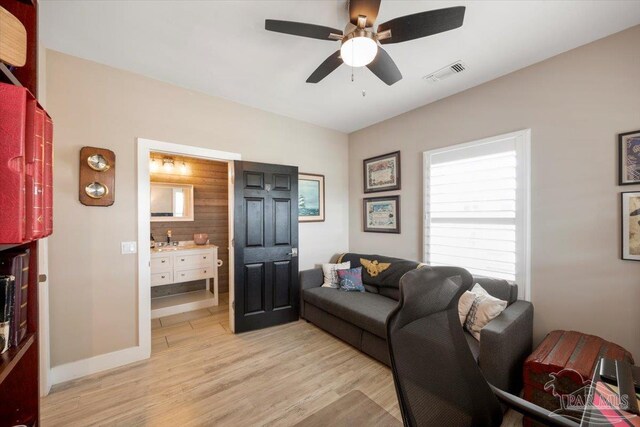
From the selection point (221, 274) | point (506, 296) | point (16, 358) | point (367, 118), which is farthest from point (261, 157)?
point (506, 296)

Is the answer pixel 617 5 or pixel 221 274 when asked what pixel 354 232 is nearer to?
pixel 221 274

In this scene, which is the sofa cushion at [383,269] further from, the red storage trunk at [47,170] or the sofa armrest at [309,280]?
the red storage trunk at [47,170]

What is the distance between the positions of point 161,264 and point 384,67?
3.70m

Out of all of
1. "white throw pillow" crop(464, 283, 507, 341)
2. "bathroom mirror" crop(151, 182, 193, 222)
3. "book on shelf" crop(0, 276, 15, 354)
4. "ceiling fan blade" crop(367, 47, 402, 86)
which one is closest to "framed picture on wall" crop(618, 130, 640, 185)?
"white throw pillow" crop(464, 283, 507, 341)

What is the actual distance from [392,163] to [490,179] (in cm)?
126

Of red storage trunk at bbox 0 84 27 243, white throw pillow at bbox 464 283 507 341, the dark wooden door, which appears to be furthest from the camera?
the dark wooden door

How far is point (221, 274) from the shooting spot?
452cm

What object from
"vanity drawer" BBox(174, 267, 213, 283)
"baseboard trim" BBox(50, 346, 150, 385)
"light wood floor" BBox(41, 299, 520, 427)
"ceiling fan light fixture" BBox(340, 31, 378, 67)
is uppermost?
"ceiling fan light fixture" BBox(340, 31, 378, 67)

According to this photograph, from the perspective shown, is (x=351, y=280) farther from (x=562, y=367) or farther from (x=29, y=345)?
(x=29, y=345)

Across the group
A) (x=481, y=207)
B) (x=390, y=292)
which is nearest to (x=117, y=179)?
(x=390, y=292)

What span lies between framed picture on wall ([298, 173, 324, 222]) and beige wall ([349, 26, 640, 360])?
218cm

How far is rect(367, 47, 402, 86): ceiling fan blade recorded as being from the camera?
1.75 m

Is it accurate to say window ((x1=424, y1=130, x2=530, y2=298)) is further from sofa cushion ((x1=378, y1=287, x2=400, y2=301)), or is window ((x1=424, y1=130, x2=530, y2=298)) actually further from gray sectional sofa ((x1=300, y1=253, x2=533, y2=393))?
sofa cushion ((x1=378, y1=287, x2=400, y2=301))

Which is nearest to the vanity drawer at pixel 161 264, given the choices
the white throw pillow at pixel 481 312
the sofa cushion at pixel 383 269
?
the sofa cushion at pixel 383 269
